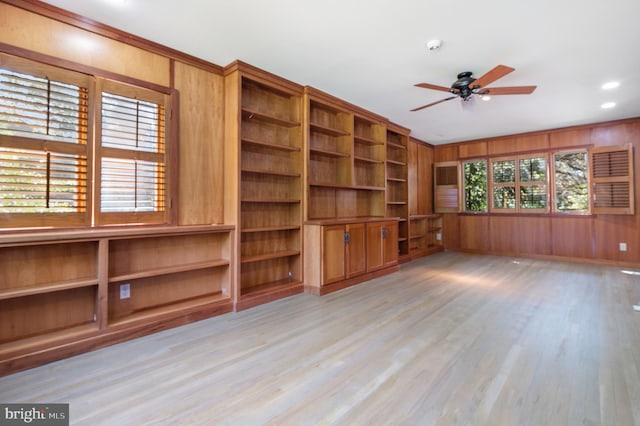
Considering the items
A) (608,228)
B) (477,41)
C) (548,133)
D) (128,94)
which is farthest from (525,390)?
(548,133)

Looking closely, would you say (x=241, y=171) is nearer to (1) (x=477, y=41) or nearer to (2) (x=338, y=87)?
(2) (x=338, y=87)

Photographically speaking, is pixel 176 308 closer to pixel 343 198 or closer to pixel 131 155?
pixel 131 155

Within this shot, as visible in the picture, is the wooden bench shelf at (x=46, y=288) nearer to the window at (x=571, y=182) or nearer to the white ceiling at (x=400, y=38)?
the white ceiling at (x=400, y=38)

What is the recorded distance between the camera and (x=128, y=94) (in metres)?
2.76

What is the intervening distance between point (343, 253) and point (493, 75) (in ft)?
8.72

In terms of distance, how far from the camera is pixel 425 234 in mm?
7250

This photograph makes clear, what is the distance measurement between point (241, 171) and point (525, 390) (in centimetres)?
305

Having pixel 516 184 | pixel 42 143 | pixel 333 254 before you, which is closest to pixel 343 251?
pixel 333 254

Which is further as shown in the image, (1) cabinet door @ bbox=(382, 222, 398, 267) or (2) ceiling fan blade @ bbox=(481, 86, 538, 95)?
(1) cabinet door @ bbox=(382, 222, 398, 267)

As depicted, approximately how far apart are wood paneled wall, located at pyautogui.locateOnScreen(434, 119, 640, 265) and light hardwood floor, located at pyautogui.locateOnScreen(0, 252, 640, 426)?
2796 mm

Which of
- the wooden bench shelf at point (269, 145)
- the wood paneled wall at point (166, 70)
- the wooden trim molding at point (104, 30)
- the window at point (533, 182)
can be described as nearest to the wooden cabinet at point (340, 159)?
the wooden bench shelf at point (269, 145)

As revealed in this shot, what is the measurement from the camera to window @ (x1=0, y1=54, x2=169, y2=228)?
222 cm

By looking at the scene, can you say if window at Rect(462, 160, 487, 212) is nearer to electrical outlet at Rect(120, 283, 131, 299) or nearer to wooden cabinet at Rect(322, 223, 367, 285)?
wooden cabinet at Rect(322, 223, 367, 285)

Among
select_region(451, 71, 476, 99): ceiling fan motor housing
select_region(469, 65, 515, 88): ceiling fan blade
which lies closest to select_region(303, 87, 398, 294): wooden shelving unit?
select_region(451, 71, 476, 99): ceiling fan motor housing
